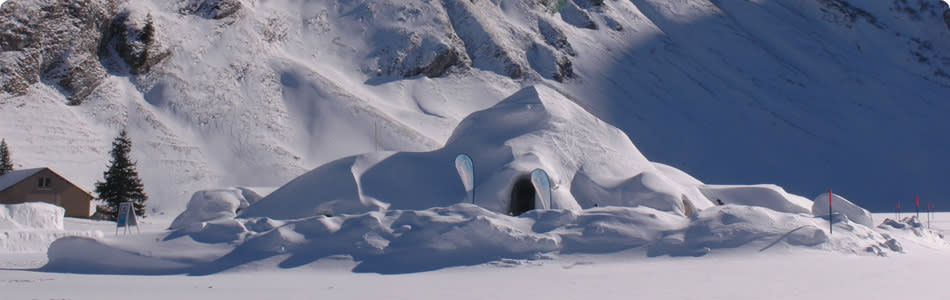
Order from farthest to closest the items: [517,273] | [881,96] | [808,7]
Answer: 1. [808,7]
2. [881,96]
3. [517,273]

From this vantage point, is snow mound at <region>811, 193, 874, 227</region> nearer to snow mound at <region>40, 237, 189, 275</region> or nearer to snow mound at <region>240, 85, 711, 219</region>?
snow mound at <region>240, 85, 711, 219</region>

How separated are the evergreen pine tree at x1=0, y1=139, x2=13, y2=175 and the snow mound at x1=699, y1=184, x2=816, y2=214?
3419cm

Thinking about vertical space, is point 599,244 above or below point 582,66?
below

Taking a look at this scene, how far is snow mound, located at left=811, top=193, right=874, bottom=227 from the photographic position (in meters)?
25.5

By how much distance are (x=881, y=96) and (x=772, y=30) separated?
13771 mm

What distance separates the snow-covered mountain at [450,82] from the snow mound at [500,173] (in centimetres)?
2268

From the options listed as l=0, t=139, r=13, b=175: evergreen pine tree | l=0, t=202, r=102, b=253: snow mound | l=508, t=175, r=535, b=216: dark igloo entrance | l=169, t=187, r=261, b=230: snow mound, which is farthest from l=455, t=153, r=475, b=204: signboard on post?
l=0, t=139, r=13, b=175: evergreen pine tree

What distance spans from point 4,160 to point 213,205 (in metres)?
18.5

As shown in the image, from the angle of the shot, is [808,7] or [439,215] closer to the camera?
[439,215]

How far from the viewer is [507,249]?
13883 mm

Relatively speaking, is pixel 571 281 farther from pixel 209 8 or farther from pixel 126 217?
pixel 209 8

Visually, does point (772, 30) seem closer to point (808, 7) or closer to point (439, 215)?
point (808, 7)

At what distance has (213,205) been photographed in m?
29.8

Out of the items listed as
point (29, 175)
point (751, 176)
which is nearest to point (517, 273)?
point (29, 175)
